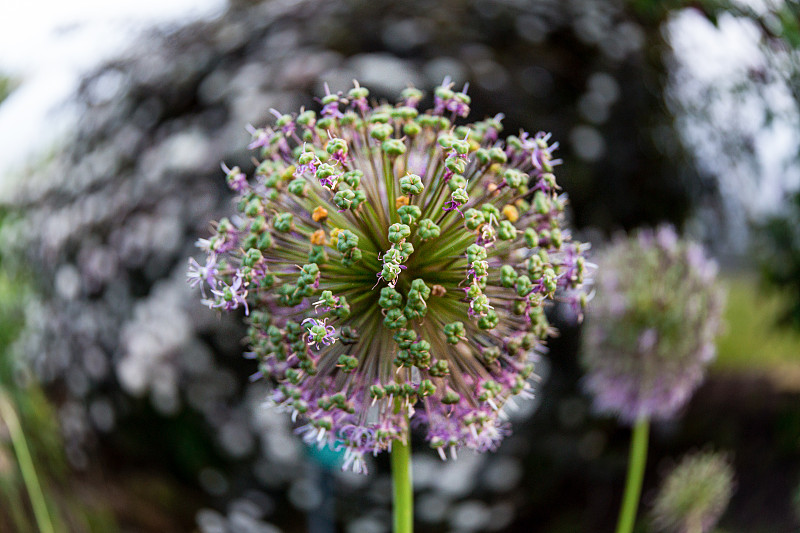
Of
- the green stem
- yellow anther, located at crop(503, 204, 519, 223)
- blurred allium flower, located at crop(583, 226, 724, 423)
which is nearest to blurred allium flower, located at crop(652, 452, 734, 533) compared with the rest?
blurred allium flower, located at crop(583, 226, 724, 423)

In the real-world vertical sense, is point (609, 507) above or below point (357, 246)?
below

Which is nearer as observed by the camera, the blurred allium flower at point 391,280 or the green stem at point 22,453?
the blurred allium flower at point 391,280

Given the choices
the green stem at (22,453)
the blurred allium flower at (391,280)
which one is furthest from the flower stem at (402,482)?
the green stem at (22,453)

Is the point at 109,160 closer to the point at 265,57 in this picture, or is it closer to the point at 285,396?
the point at 265,57

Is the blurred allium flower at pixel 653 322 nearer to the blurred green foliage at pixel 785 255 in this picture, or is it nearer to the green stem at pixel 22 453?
the blurred green foliage at pixel 785 255

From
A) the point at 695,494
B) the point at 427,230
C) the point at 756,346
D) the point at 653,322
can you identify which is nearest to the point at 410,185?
the point at 427,230

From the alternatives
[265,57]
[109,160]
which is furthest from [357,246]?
[109,160]
